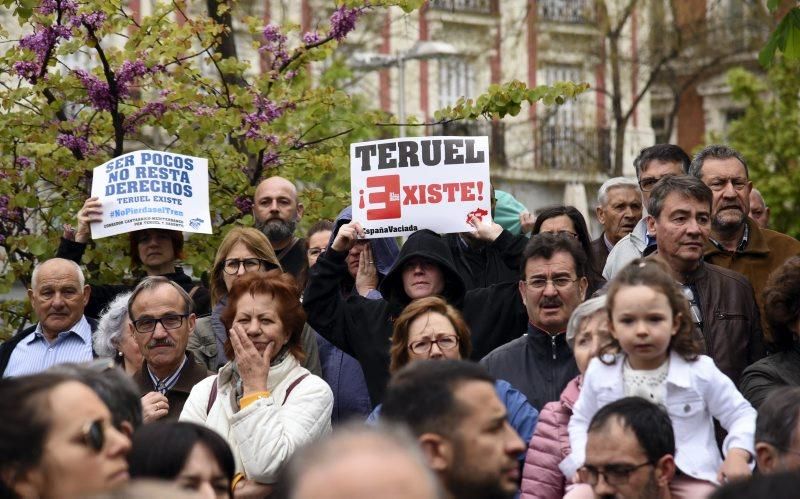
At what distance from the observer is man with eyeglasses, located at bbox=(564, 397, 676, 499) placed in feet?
21.6

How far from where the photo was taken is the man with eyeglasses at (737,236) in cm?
947

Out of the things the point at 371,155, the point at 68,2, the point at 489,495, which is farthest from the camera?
the point at 68,2

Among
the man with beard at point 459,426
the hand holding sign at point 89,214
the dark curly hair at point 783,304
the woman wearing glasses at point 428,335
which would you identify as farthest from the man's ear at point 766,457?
the hand holding sign at point 89,214

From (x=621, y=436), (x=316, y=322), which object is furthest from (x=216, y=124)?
(x=621, y=436)

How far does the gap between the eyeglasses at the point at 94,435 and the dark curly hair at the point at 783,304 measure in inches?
155

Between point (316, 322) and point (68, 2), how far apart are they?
3374 mm

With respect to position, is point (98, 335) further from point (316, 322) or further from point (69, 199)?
point (69, 199)

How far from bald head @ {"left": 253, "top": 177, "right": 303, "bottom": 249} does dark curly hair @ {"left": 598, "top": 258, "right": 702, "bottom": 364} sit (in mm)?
4007

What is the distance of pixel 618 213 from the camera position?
1067cm

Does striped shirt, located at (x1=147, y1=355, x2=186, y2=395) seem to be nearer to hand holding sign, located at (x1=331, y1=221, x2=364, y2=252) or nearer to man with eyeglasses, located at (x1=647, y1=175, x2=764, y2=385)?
hand holding sign, located at (x1=331, y1=221, x2=364, y2=252)

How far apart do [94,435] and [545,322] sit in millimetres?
3383

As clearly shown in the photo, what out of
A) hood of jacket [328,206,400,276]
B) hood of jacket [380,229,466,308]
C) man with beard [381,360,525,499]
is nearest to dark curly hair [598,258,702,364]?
man with beard [381,360,525,499]

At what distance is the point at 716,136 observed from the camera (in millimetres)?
29359

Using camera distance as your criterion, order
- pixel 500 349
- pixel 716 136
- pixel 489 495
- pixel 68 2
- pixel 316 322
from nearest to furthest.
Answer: pixel 489 495 < pixel 500 349 < pixel 316 322 < pixel 68 2 < pixel 716 136
